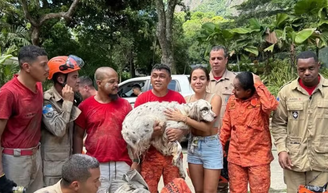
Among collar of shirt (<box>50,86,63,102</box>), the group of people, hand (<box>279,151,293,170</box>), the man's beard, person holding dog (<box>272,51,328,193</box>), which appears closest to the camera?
the group of people

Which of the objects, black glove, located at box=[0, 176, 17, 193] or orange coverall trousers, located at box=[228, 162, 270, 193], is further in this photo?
orange coverall trousers, located at box=[228, 162, 270, 193]

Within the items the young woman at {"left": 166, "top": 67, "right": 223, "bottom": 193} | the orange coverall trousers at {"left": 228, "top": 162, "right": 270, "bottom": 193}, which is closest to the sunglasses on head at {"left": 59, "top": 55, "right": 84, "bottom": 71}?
the young woman at {"left": 166, "top": 67, "right": 223, "bottom": 193}

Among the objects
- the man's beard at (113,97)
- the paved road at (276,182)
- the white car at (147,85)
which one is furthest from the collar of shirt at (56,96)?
the white car at (147,85)

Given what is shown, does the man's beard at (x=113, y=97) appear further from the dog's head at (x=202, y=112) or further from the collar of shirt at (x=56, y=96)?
the dog's head at (x=202, y=112)

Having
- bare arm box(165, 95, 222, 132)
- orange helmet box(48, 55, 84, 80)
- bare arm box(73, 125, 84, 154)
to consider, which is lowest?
bare arm box(73, 125, 84, 154)

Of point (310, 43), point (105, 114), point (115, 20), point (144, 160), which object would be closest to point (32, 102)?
point (105, 114)

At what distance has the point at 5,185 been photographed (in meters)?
2.75

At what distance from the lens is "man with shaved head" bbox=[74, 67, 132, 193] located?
325cm

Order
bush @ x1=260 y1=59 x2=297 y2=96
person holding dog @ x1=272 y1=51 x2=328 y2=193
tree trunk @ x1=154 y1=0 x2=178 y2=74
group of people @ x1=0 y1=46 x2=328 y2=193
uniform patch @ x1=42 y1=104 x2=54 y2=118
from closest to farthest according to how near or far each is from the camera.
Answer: group of people @ x1=0 y1=46 x2=328 y2=193, uniform patch @ x1=42 y1=104 x2=54 y2=118, person holding dog @ x1=272 y1=51 x2=328 y2=193, bush @ x1=260 y1=59 x2=297 y2=96, tree trunk @ x1=154 y1=0 x2=178 y2=74

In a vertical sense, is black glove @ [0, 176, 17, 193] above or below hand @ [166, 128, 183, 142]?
below

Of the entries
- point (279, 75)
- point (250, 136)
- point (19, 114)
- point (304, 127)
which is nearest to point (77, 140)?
point (19, 114)

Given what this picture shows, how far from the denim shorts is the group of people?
0.03 ft

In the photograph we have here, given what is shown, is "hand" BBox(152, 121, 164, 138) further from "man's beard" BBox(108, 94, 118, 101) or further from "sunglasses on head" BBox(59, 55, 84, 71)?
"sunglasses on head" BBox(59, 55, 84, 71)

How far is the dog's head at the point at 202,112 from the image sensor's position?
3.32 m
